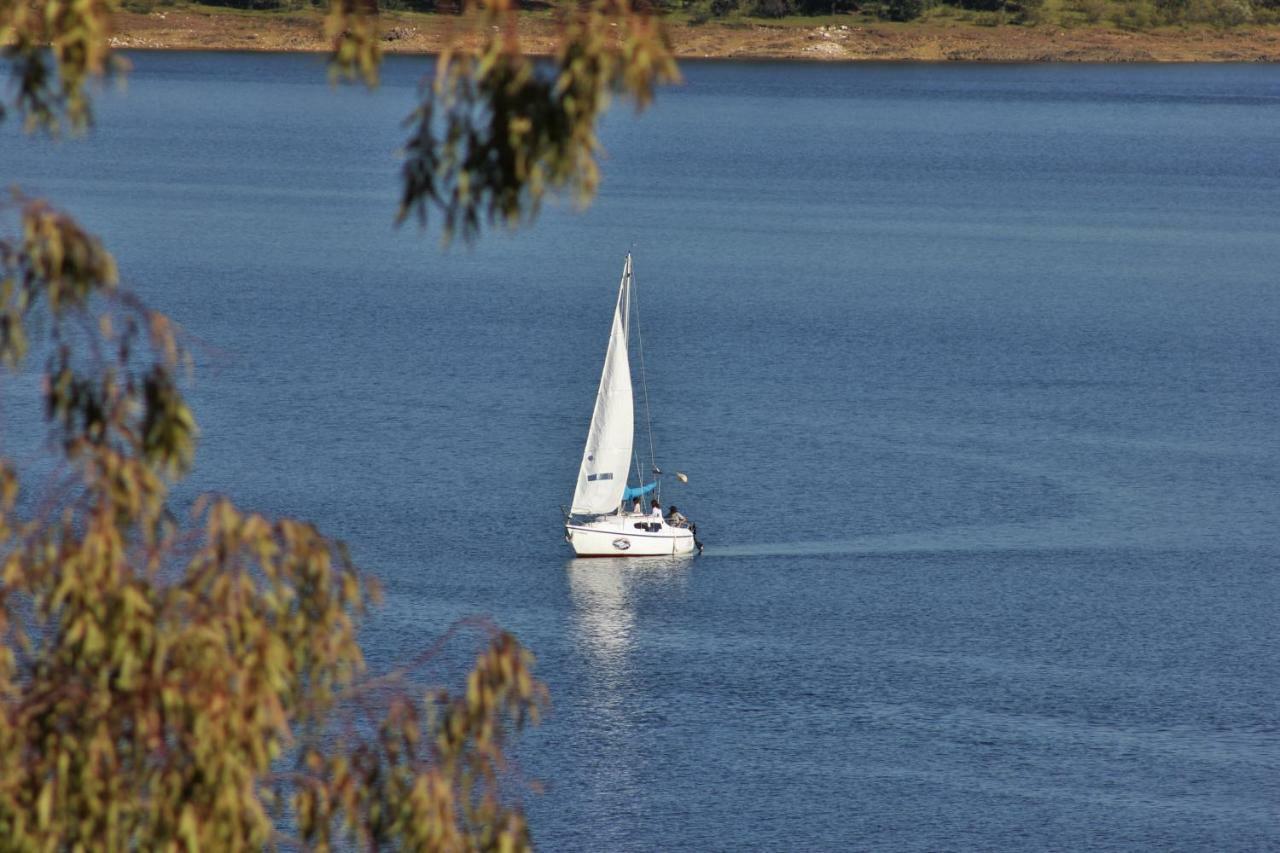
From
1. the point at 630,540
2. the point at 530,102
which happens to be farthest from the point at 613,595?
the point at 530,102

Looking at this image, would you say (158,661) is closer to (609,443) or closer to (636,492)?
(609,443)

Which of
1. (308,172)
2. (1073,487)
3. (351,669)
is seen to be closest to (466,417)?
(1073,487)

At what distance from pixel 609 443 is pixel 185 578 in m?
57.3

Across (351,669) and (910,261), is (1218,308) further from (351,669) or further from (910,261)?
(351,669)

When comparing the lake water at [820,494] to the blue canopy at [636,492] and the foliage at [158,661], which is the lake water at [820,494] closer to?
the blue canopy at [636,492]

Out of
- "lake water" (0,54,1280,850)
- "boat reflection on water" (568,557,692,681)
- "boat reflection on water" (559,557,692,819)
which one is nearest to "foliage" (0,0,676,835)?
"lake water" (0,54,1280,850)

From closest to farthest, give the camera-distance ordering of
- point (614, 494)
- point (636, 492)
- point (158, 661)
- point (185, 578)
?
point (158, 661) < point (185, 578) < point (614, 494) < point (636, 492)

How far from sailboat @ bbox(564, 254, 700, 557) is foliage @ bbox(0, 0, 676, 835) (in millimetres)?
54192

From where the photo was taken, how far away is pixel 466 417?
89.3m

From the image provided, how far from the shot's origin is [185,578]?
16.5 meters

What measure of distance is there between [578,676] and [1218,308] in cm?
7349

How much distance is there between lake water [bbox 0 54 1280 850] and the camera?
175 feet

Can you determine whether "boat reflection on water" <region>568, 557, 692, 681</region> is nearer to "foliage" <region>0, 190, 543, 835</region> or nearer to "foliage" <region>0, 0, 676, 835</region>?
"foliage" <region>0, 190, 543, 835</region>

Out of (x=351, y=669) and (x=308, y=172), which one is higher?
(x=351, y=669)
